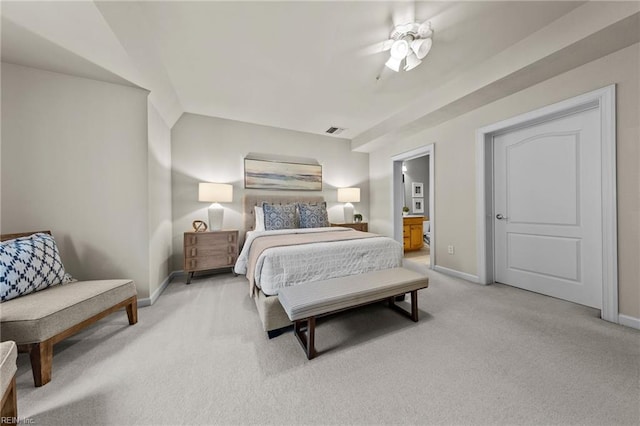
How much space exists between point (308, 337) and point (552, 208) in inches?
113

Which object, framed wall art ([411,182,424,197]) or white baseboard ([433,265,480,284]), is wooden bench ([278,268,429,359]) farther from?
framed wall art ([411,182,424,197])

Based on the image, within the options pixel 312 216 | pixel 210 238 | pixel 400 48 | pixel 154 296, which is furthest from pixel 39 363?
pixel 400 48

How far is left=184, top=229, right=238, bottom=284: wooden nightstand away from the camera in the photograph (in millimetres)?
2939

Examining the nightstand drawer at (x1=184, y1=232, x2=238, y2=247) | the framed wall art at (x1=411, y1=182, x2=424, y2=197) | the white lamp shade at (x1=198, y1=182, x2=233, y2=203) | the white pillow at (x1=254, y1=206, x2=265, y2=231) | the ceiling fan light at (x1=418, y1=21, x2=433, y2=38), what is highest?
the ceiling fan light at (x1=418, y1=21, x2=433, y2=38)

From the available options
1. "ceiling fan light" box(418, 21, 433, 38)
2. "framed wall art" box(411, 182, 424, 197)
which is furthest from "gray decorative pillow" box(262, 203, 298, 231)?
"framed wall art" box(411, 182, 424, 197)

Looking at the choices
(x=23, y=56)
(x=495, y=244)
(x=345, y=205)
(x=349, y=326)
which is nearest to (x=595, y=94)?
(x=495, y=244)

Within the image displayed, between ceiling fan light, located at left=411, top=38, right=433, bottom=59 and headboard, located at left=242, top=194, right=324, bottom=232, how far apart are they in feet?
9.33

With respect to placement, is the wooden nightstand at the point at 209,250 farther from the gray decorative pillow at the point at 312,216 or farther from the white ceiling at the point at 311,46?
the white ceiling at the point at 311,46

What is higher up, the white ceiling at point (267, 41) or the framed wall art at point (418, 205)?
the white ceiling at point (267, 41)

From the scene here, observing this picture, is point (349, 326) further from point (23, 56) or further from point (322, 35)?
point (23, 56)

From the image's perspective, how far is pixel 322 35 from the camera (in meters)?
1.90

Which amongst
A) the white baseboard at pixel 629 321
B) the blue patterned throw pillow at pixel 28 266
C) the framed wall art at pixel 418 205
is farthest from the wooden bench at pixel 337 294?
the framed wall art at pixel 418 205

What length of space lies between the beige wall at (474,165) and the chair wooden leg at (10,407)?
3.94 metres

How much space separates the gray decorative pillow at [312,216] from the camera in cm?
356
